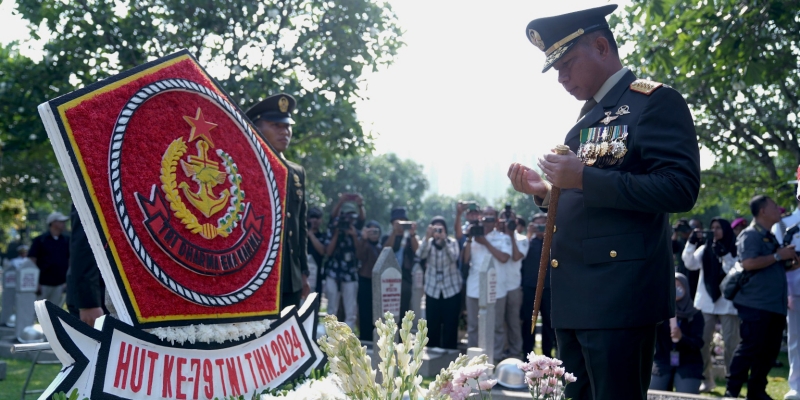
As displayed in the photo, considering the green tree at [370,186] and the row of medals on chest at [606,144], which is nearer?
the row of medals on chest at [606,144]

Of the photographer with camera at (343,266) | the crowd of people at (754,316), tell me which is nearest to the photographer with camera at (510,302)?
the photographer with camera at (343,266)

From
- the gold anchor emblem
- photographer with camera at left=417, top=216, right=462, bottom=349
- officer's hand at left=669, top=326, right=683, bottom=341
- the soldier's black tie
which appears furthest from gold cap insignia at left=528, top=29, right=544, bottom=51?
photographer with camera at left=417, top=216, right=462, bottom=349

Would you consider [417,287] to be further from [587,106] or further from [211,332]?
[587,106]

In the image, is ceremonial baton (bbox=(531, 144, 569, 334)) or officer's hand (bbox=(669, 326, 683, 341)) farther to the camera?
officer's hand (bbox=(669, 326, 683, 341))

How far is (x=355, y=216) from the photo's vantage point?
11914 millimetres

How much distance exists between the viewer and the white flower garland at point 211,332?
3621mm

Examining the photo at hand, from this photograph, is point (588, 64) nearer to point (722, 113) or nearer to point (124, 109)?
point (124, 109)

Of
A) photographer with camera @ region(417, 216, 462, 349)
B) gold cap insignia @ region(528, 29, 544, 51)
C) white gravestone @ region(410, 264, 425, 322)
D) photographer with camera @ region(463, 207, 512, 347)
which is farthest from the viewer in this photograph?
white gravestone @ region(410, 264, 425, 322)

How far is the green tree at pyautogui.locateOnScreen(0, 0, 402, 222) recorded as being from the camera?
10594 millimetres

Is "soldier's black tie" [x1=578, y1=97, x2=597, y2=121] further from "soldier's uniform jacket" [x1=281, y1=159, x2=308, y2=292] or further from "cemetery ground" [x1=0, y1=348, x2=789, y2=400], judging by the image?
"cemetery ground" [x1=0, y1=348, x2=789, y2=400]

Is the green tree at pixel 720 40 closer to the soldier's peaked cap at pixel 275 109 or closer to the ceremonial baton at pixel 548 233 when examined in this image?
the soldier's peaked cap at pixel 275 109

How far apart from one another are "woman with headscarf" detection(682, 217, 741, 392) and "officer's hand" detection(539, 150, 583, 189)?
22.2 ft

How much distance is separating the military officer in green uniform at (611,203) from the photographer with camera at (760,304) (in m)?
4.76

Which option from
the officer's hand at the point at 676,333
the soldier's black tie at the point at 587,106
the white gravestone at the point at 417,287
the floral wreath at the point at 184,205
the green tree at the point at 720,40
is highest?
the green tree at the point at 720,40
